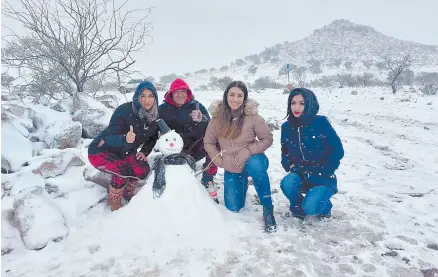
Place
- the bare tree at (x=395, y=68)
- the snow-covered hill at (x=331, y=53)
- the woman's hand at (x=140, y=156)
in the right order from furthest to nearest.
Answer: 1. the snow-covered hill at (x=331, y=53)
2. the bare tree at (x=395, y=68)
3. the woman's hand at (x=140, y=156)

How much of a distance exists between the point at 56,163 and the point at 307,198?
2997mm

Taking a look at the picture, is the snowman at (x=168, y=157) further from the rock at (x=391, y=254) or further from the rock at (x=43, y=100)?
the rock at (x=43, y=100)

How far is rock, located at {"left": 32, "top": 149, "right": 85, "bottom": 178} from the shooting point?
11.3ft

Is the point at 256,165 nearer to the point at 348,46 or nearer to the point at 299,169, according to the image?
the point at 299,169

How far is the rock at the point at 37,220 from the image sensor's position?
251 cm

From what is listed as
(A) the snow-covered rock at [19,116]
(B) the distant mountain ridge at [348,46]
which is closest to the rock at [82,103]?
(A) the snow-covered rock at [19,116]

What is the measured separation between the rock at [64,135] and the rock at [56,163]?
765 mm

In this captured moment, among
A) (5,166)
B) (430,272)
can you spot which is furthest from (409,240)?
(5,166)

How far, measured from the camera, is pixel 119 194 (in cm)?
318

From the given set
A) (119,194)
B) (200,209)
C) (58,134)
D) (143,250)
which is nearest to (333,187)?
(200,209)

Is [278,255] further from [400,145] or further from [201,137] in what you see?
[400,145]

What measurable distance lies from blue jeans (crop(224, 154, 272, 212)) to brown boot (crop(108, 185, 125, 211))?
119cm

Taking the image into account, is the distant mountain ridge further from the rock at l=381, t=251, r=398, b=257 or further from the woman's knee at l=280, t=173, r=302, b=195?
the rock at l=381, t=251, r=398, b=257

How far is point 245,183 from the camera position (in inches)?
128
